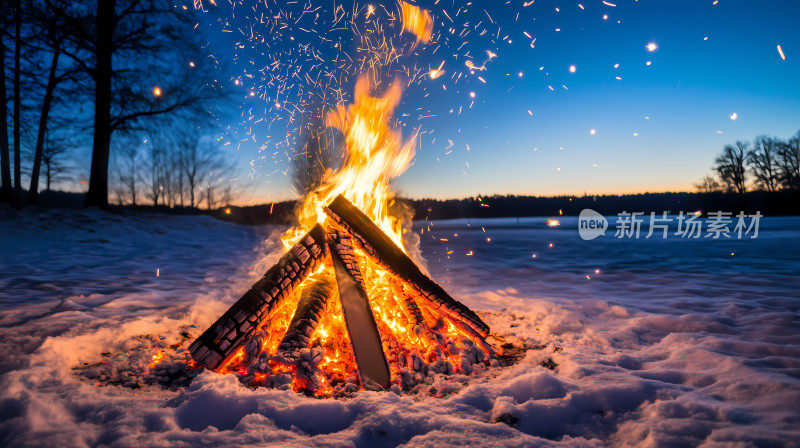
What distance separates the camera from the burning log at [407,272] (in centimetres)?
321

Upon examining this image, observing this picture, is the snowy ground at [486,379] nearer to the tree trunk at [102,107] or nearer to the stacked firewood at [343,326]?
the stacked firewood at [343,326]

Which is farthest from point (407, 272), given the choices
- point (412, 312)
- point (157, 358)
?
point (157, 358)

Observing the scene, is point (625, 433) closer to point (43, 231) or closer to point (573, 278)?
point (573, 278)

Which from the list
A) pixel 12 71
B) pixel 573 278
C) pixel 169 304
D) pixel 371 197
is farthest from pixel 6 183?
pixel 573 278

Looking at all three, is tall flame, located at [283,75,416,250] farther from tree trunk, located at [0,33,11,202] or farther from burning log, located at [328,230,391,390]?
tree trunk, located at [0,33,11,202]

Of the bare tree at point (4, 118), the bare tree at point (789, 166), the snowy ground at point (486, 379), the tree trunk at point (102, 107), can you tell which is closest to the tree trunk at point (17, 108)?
the bare tree at point (4, 118)

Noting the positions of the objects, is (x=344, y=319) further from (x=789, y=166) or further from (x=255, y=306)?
(x=789, y=166)

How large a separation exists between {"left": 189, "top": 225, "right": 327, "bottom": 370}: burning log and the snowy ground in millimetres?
174

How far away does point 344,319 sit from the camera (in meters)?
2.88

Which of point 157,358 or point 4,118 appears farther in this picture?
point 4,118

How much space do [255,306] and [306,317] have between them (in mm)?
412

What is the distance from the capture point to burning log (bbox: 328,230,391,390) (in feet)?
8.58

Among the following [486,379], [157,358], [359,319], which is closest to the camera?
[486,379]

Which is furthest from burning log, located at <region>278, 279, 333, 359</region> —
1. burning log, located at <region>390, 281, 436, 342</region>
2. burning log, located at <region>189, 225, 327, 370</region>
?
burning log, located at <region>390, 281, 436, 342</region>
